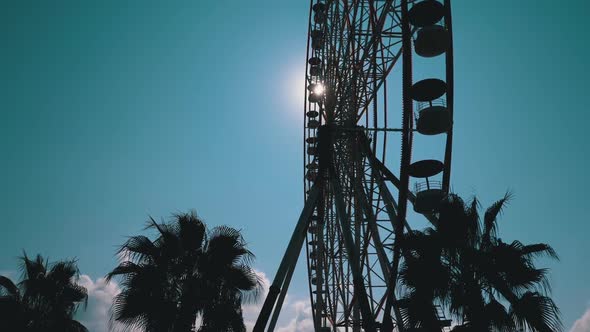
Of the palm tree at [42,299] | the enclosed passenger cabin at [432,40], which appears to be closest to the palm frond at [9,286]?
the palm tree at [42,299]

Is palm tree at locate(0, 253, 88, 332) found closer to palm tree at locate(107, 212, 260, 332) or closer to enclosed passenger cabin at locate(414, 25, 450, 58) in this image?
palm tree at locate(107, 212, 260, 332)

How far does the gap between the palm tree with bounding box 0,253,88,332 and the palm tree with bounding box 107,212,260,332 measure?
3.20 m

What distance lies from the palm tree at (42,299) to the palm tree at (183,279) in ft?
10.5

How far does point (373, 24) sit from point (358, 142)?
4638mm

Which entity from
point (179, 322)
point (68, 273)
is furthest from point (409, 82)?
point (68, 273)

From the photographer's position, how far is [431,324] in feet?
28.7

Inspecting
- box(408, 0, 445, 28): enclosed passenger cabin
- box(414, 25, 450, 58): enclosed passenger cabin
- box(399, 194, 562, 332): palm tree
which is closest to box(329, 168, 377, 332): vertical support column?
box(399, 194, 562, 332): palm tree

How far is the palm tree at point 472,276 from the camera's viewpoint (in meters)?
8.45

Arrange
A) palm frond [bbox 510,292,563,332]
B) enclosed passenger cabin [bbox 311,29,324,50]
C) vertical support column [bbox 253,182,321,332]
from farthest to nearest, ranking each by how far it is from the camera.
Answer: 1. enclosed passenger cabin [bbox 311,29,324,50]
2. vertical support column [bbox 253,182,321,332]
3. palm frond [bbox 510,292,563,332]

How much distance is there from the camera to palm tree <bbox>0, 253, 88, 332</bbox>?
35.4ft

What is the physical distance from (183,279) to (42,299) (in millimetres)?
4770

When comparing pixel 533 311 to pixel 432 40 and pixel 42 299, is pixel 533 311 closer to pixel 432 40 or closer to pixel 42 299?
pixel 432 40

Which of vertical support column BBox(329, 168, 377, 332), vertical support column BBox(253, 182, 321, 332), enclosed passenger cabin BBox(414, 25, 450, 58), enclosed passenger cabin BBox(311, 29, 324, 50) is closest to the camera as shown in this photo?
vertical support column BBox(329, 168, 377, 332)

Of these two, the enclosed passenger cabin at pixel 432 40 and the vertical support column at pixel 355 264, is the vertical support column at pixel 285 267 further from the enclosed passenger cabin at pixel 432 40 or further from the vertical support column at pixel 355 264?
the enclosed passenger cabin at pixel 432 40
